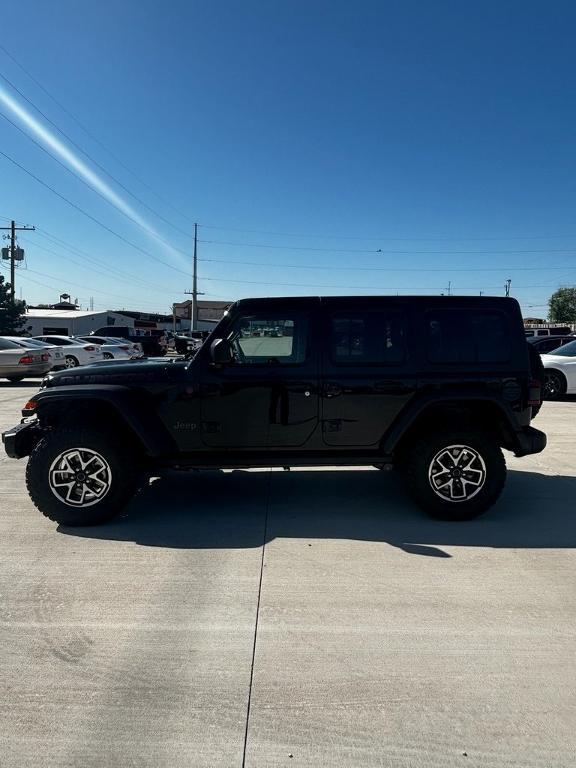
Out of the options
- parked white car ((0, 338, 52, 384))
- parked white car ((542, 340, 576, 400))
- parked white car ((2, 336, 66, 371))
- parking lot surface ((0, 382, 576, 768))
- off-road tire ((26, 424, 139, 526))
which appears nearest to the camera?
parking lot surface ((0, 382, 576, 768))

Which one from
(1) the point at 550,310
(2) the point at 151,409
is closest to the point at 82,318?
(2) the point at 151,409

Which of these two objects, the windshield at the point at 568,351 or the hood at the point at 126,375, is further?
the windshield at the point at 568,351

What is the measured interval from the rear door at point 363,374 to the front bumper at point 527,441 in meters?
1.05

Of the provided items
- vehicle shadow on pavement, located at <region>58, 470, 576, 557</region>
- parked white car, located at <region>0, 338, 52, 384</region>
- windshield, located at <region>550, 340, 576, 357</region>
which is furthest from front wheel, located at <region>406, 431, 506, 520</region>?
parked white car, located at <region>0, 338, 52, 384</region>

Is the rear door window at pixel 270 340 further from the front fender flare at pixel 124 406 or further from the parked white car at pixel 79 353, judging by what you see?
the parked white car at pixel 79 353

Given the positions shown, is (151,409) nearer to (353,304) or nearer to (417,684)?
(353,304)

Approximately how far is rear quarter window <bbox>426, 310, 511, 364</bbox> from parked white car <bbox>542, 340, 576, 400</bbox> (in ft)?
28.6

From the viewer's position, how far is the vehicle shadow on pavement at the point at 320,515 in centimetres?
420

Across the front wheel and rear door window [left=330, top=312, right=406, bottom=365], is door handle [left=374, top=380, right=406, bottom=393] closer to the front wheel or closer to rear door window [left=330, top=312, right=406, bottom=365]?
rear door window [left=330, top=312, right=406, bottom=365]

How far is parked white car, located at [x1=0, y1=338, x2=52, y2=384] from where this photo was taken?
15.8 meters

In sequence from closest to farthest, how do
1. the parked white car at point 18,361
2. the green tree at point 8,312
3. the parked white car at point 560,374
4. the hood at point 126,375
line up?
the hood at point 126,375
the parked white car at point 560,374
the parked white car at point 18,361
the green tree at point 8,312

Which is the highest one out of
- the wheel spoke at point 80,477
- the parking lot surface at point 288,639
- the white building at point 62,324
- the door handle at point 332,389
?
the white building at point 62,324

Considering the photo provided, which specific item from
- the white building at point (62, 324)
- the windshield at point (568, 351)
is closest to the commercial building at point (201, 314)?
the white building at point (62, 324)

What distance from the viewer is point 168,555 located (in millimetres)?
3881
